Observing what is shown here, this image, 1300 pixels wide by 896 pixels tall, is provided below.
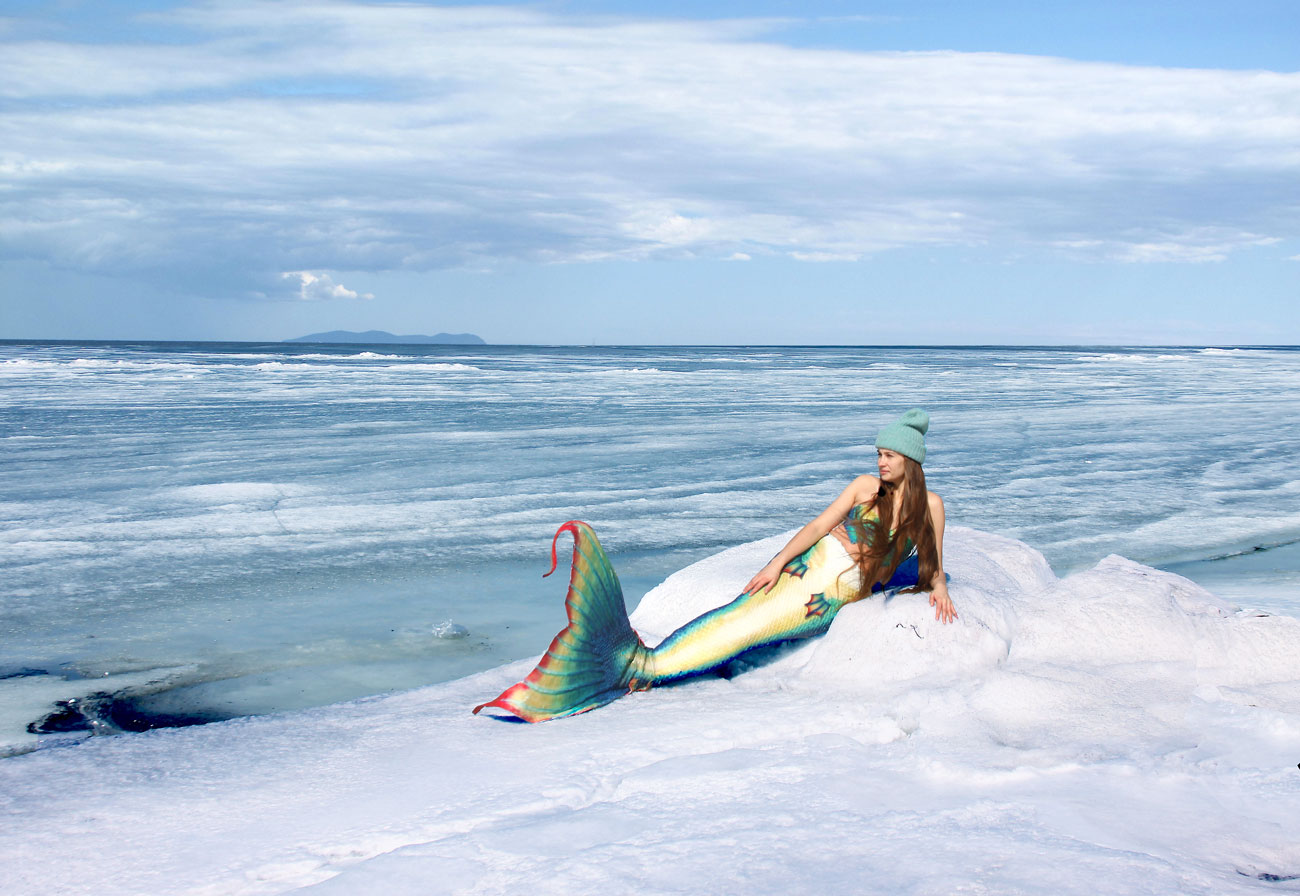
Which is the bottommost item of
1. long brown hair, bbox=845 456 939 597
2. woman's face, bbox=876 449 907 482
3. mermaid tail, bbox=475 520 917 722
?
mermaid tail, bbox=475 520 917 722

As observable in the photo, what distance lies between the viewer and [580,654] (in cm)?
416

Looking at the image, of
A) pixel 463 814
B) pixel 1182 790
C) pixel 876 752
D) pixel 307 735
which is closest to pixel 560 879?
pixel 463 814

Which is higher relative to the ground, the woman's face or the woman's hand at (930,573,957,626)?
the woman's face

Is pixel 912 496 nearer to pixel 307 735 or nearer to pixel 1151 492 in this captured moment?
pixel 307 735

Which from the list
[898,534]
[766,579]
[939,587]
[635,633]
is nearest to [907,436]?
[898,534]

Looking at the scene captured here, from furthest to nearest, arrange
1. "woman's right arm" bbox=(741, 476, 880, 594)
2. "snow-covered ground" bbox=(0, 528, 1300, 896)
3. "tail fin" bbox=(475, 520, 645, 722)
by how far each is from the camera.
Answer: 1. "woman's right arm" bbox=(741, 476, 880, 594)
2. "tail fin" bbox=(475, 520, 645, 722)
3. "snow-covered ground" bbox=(0, 528, 1300, 896)

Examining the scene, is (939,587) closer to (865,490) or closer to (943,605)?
(943,605)

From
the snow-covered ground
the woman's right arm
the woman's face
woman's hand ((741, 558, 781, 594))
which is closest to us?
the snow-covered ground

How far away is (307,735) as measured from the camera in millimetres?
4020

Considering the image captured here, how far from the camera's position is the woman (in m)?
4.14

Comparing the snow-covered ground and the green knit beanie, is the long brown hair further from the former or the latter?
the snow-covered ground

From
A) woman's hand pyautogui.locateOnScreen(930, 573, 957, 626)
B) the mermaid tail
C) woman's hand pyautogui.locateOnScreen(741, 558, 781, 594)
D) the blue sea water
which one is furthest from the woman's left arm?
the blue sea water

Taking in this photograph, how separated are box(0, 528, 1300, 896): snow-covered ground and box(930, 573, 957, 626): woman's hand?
7cm

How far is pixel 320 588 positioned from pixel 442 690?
2.10 metres
